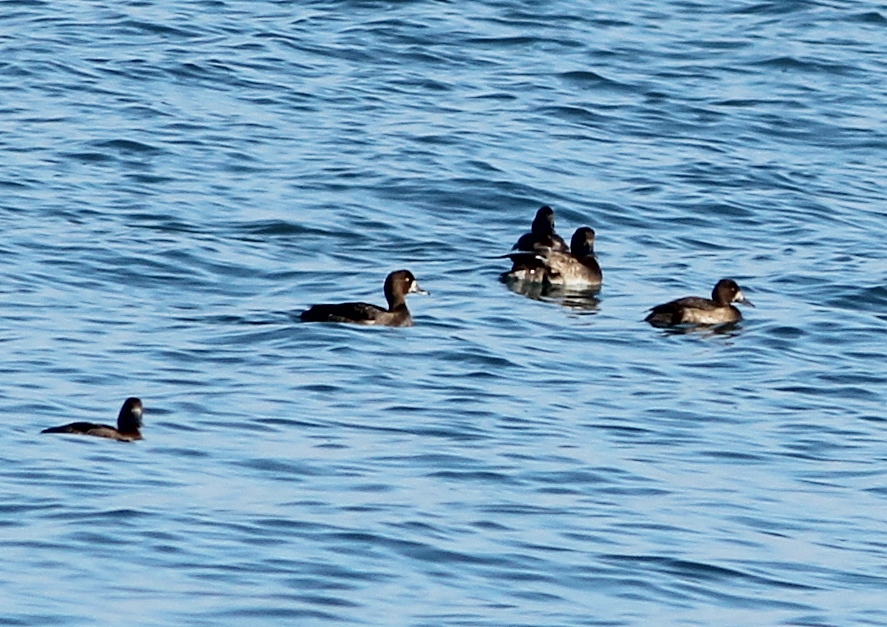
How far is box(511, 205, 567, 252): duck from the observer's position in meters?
18.5

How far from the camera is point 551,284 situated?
60.3ft

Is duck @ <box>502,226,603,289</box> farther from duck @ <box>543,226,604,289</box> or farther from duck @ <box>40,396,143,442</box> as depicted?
duck @ <box>40,396,143,442</box>

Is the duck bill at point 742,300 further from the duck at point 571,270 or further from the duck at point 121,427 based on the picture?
the duck at point 121,427

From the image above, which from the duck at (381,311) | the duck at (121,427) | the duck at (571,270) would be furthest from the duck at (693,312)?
the duck at (121,427)

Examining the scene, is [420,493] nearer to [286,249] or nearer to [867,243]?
[286,249]

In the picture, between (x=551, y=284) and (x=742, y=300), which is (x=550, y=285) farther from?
(x=742, y=300)

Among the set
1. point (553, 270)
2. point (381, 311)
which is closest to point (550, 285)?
point (553, 270)

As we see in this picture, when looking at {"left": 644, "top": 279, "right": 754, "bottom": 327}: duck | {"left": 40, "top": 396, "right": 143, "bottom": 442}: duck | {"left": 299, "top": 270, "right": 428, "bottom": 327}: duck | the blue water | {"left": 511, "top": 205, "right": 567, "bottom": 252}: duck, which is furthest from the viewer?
{"left": 511, "top": 205, "right": 567, "bottom": 252}: duck

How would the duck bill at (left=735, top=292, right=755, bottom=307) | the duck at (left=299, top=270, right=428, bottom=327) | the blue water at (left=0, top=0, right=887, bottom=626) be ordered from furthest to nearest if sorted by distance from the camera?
the duck bill at (left=735, top=292, right=755, bottom=307) → the duck at (left=299, top=270, right=428, bottom=327) → the blue water at (left=0, top=0, right=887, bottom=626)

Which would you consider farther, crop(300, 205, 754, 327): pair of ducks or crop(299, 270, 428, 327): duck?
crop(300, 205, 754, 327): pair of ducks

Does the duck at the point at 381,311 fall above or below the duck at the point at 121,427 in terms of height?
below

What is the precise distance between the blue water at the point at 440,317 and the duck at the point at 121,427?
9 cm

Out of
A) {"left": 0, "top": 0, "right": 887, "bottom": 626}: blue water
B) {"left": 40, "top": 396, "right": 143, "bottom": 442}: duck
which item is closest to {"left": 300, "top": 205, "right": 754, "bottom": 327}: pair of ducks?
{"left": 0, "top": 0, "right": 887, "bottom": 626}: blue water

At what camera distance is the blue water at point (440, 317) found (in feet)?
33.6
